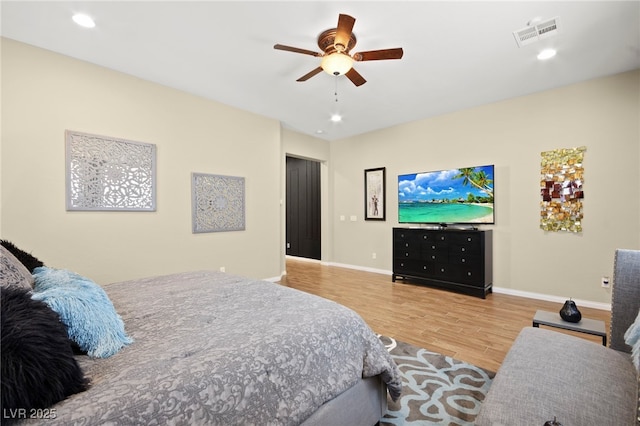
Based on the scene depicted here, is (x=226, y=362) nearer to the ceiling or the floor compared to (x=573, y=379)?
nearer to the ceiling

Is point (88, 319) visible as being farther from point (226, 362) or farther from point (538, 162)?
point (538, 162)

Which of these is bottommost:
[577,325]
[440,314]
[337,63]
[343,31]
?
[440,314]

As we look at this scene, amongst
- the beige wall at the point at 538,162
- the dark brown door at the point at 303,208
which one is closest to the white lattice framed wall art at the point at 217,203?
the dark brown door at the point at 303,208

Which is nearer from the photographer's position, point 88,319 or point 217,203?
point 88,319

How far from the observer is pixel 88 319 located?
1.08 m

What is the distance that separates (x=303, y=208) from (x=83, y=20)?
5.41m

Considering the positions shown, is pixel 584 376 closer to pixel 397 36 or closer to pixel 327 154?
pixel 397 36

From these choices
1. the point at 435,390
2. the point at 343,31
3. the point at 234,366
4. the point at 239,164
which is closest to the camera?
the point at 234,366

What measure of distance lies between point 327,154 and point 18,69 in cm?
485

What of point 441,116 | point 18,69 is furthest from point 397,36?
point 18,69

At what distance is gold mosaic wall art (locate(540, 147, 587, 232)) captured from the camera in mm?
3646

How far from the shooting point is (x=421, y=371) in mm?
2123

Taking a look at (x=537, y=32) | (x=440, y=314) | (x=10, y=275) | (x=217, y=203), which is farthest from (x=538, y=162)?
(x=10, y=275)

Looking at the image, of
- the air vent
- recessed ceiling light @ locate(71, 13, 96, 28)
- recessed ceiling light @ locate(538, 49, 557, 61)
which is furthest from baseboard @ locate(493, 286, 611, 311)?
recessed ceiling light @ locate(71, 13, 96, 28)
